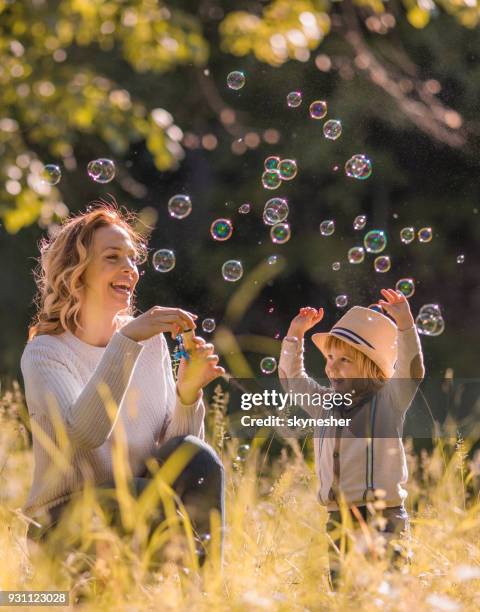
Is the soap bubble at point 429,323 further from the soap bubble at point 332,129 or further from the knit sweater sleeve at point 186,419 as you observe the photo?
the knit sweater sleeve at point 186,419

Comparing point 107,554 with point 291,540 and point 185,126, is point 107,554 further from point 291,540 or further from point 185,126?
point 185,126

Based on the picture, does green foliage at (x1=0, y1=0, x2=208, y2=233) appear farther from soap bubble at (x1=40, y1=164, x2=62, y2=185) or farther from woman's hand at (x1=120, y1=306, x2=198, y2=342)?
woman's hand at (x1=120, y1=306, x2=198, y2=342)

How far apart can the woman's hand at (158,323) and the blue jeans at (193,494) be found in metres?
0.30

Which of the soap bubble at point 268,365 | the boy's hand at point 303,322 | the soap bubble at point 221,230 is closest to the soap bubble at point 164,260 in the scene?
the soap bubble at point 221,230

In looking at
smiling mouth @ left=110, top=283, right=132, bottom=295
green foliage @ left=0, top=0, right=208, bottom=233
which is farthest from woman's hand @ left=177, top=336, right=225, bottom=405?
green foliage @ left=0, top=0, right=208, bottom=233

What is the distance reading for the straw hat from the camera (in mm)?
2904

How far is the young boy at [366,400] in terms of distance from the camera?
2.73 m

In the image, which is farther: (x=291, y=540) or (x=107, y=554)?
(x=291, y=540)

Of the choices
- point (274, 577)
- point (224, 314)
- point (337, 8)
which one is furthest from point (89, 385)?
point (337, 8)

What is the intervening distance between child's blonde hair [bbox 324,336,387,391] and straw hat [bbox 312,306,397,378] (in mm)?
17

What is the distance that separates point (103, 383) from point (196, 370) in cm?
29

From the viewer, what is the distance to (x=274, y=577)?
2.26m

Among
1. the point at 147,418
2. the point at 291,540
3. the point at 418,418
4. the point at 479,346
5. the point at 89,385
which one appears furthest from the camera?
the point at 479,346

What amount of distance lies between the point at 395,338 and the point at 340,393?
0.74 ft
